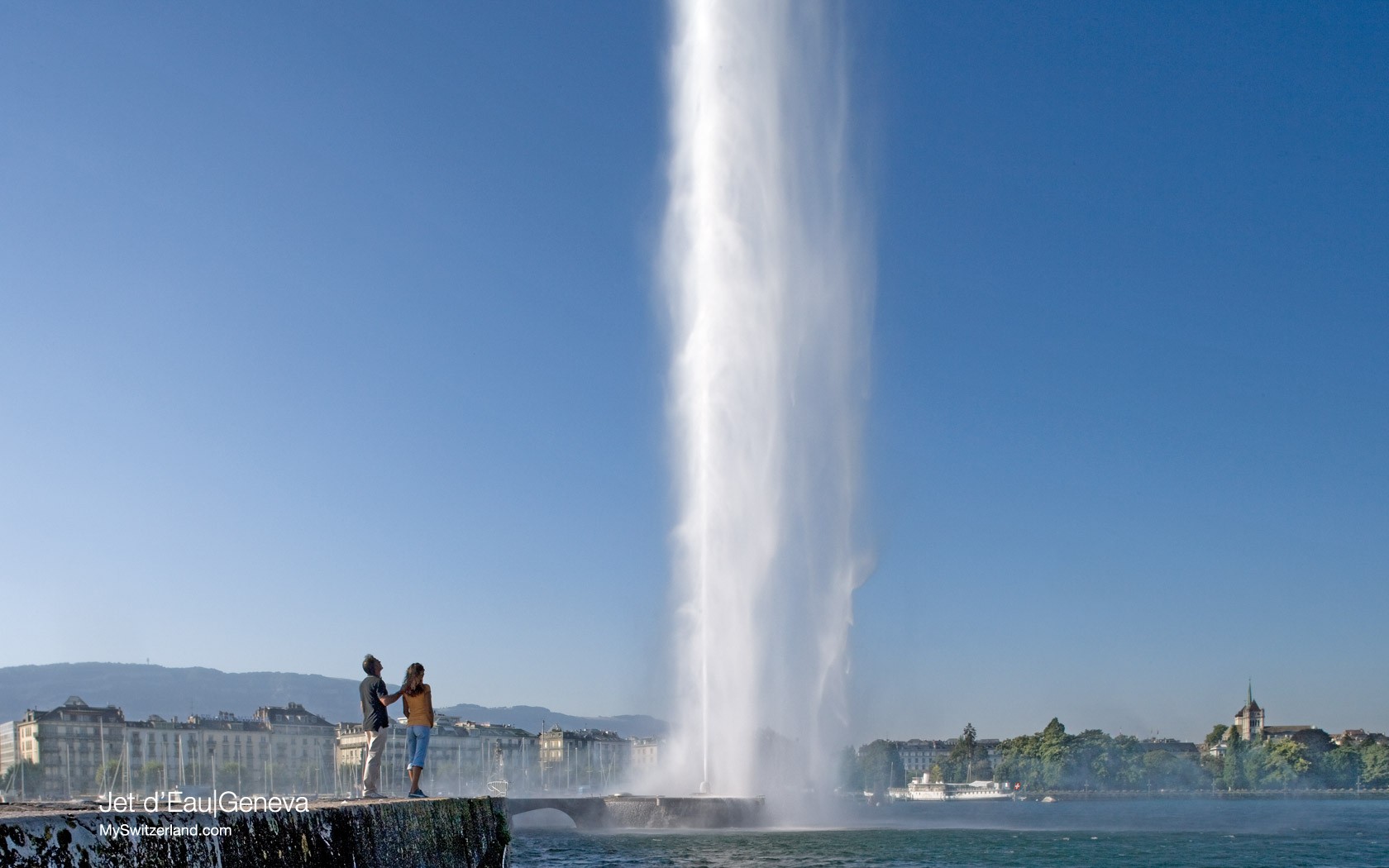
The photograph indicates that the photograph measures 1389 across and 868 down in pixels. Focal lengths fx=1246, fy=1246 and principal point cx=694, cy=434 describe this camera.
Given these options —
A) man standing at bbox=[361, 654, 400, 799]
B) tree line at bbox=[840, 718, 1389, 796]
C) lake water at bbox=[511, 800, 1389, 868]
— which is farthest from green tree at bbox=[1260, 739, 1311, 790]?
man standing at bbox=[361, 654, 400, 799]

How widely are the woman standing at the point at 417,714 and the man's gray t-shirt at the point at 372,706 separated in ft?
1.05

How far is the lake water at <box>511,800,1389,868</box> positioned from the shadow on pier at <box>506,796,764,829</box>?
877 millimetres

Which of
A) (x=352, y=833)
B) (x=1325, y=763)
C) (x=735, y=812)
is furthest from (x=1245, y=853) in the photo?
(x=1325, y=763)

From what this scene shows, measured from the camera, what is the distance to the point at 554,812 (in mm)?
102312

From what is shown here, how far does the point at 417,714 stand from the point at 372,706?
2.24 feet

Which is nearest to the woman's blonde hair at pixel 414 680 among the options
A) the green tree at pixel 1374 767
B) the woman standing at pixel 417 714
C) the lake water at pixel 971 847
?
the woman standing at pixel 417 714

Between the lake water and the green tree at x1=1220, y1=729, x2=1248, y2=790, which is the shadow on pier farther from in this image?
the green tree at x1=1220, y1=729, x2=1248, y2=790

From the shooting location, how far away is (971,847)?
53031 millimetres

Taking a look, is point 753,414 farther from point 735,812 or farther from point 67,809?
point 67,809

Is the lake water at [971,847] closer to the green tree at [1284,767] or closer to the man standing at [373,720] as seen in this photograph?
the man standing at [373,720]

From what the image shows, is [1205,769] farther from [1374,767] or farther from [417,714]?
[417,714]

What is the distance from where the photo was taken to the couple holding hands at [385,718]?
1305 centimetres

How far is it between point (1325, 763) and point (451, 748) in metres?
131

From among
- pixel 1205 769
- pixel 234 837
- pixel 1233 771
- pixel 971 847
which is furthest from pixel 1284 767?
pixel 234 837
